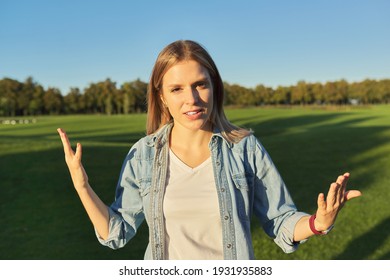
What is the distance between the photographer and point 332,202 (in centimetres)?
162

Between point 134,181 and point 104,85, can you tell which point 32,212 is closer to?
point 134,181

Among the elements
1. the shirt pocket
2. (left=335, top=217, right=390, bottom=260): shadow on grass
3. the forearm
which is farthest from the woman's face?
(left=335, top=217, right=390, bottom=260): shadow on grass

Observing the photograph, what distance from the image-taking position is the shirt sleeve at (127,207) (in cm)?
190

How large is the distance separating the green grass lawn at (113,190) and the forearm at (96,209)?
79 cm

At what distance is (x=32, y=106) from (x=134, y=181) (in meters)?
24.4

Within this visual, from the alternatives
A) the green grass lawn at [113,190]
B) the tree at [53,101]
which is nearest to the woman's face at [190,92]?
the green grass lawn at [113,190]

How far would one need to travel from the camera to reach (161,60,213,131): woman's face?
1.75 metres

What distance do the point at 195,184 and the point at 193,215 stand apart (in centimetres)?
13

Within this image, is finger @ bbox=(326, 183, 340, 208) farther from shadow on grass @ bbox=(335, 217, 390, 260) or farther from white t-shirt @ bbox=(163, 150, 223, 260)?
shadow on grass @ bbox=(335, 217, 390, 260)

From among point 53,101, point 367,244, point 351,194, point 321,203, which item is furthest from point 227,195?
point 53,101

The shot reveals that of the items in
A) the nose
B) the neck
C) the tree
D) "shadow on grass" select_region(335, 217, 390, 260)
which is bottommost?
"shadow on grass" select_region(335, 217, 390, 260)

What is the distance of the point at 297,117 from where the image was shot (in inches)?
1057

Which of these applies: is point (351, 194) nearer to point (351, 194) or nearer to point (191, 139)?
point (351, 194)
